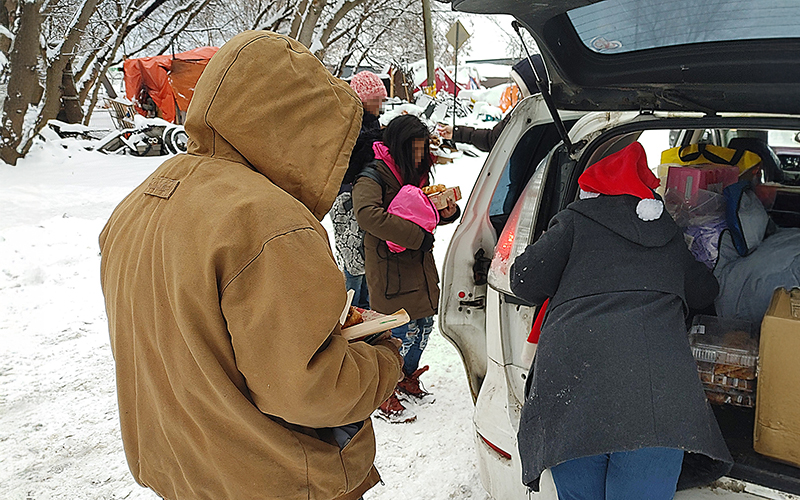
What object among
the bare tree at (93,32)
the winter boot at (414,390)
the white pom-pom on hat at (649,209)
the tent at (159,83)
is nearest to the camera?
the white pom-pom on hat at (649,209)

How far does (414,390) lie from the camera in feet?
12.7

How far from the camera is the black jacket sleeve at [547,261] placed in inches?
81.9

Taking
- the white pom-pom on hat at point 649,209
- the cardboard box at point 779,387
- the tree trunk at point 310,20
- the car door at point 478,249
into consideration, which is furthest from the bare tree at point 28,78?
the cardboard box at point 779,387

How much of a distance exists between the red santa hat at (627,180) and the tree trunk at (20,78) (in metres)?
10.4

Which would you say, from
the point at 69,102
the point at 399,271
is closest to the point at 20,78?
the point at 69,102

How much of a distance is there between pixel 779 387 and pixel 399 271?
1.98 m

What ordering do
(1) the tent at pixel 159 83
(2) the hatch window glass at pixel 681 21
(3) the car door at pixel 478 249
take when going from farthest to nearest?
1. (1) the tent at pixel 159 83
2. (3) the car door at pixel 478 249
3. (2) the hatch window glass at pixel 681 21

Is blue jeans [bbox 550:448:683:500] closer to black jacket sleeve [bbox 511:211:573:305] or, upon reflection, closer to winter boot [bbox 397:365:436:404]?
black jacket sleeve [bbox 511:211:573:305]

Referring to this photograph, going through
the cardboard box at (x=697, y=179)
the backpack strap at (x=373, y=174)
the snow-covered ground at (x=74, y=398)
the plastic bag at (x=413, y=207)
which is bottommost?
the snow-covered ground at (x=74, y=398)

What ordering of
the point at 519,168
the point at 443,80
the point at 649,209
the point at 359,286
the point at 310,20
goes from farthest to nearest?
1. the point at 443,80
2. the point at 310,20
3. the point at 359,286
4. the point at 519,168
5. the point at 649,209

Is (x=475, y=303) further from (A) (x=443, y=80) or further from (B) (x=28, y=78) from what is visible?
(A) (x=443, y=80)

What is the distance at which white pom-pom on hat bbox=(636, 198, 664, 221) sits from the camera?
6.61ft

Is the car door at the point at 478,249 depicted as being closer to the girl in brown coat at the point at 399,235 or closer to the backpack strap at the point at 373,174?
the girl in brown coat at the point at 399,235

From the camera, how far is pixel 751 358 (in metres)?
2.38
